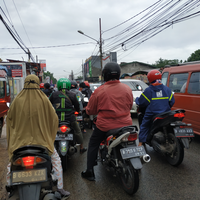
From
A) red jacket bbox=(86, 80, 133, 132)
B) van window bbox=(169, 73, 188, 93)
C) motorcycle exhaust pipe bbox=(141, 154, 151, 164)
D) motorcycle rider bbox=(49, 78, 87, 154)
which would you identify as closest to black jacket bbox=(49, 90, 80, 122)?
motorcycle rider bbox=(49, 78, 87, 154)

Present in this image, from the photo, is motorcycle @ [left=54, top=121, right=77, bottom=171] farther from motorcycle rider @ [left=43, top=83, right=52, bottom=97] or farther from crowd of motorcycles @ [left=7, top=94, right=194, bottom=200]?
motorcycle rider @ [left=43, top=83, right=52, bottom=97]

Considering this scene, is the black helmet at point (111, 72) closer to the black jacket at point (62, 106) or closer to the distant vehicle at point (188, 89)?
the black jacket at point (62, 106)

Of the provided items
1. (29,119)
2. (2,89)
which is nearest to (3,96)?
(2,89)

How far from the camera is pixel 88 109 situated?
9.72 ft

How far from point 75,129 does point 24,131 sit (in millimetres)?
1777

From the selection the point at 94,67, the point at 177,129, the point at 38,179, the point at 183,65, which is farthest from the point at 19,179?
the point at 94,67

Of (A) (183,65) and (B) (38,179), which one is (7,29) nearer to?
(A) (183,65)

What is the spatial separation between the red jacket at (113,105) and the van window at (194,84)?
266 centimetres

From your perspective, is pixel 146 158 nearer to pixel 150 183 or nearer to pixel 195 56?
pixel 150 183

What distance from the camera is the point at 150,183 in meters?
2.97

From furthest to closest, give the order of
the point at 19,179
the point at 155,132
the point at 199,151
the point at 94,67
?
the point at 94,67 < the point at 199,151 < the point at 155,132 < the point at 19,179

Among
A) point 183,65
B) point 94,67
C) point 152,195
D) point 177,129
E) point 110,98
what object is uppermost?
point 94,67

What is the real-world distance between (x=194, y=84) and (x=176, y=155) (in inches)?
83.8

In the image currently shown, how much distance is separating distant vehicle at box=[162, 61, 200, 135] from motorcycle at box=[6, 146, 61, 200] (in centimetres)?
389
